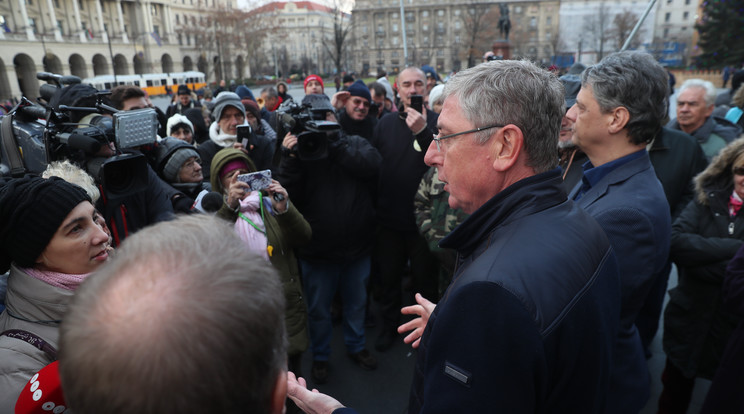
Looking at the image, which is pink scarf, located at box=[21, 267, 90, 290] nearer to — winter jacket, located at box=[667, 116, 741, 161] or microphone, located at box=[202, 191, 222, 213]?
microphone, located at box=[202, 191, 222, 213]

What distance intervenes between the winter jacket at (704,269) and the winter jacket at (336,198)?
2.24 metres

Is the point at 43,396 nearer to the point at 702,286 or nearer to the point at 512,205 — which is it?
the point at 512,205

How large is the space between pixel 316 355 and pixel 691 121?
4620 mm

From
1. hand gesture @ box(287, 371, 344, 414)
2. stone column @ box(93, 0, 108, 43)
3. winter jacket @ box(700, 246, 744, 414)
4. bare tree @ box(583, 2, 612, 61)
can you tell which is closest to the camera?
hand gesture @ box(287, 371, 344, 414)

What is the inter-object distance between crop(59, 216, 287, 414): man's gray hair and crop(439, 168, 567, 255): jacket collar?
2.53 ft

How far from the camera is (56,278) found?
167cm

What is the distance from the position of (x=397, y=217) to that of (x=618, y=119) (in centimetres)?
211

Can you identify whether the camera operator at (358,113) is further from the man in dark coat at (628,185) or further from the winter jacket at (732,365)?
the winter jacket at (732,365)

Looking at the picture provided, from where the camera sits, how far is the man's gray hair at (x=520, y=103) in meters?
1.37

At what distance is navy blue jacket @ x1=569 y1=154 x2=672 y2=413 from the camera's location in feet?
6.00

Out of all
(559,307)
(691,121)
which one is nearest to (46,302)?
(559,307)

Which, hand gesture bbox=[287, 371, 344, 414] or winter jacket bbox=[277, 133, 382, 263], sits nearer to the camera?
hand gesture bbox=[287, 371, 344, 414]

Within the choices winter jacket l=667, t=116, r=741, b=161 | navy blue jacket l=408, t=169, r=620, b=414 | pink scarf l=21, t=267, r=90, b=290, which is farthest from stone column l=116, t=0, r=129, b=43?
navy blue jacket l=408, t=169, r=620, b=414

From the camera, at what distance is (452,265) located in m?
3.28
